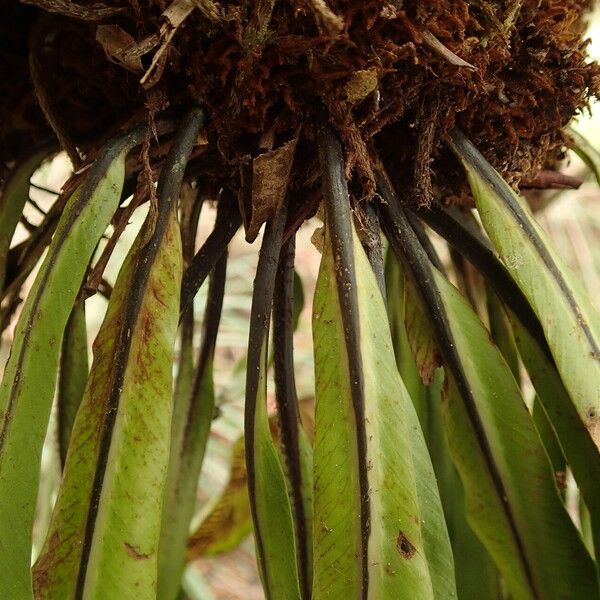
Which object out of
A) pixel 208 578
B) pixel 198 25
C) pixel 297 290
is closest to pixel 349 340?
pixel 198 25

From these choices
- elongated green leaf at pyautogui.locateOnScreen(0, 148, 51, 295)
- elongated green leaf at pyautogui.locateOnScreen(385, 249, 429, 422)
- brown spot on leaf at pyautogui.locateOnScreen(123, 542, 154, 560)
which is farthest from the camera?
elongated green leaf at pyautogui.locateOnScreen(385, 249, 429, 422)

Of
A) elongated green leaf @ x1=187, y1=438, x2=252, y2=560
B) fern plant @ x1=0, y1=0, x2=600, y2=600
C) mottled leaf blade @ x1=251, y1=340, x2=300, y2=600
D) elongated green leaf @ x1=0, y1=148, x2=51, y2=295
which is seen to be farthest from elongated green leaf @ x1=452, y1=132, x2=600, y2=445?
elongated green leaf @ x1=187, y1=438, x2=252, y2=560

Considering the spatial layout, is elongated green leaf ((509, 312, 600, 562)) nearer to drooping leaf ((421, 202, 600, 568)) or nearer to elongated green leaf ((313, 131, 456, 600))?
drooping leaf ((421, 202, 600, 568))

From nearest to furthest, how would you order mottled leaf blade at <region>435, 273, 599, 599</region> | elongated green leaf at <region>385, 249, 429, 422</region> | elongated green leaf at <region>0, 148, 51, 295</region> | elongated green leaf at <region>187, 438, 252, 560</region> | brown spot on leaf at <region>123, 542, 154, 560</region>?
brown spot on leaf at <region>123, 542, 154, 560</region>
mottled leaf blade at <region>435, 273, 599, 599</region>
elongated green leaf at <region>0, 148, 51, 295</region>
elongated green leaf at <region>385, 249, 429, 422</region>
elongated green leaf at <region>187, 438, 252, 560</region>

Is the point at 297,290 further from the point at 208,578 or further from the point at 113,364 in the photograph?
the point at 208,578

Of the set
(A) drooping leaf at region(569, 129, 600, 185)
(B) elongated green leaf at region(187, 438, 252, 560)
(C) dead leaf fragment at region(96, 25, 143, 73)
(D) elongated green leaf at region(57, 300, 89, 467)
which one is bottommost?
(B) elongated green leaf at region(187, 438, 252, 560)

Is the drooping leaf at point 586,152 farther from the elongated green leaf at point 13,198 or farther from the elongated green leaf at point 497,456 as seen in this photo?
the elongated green leaf at point 13,198
